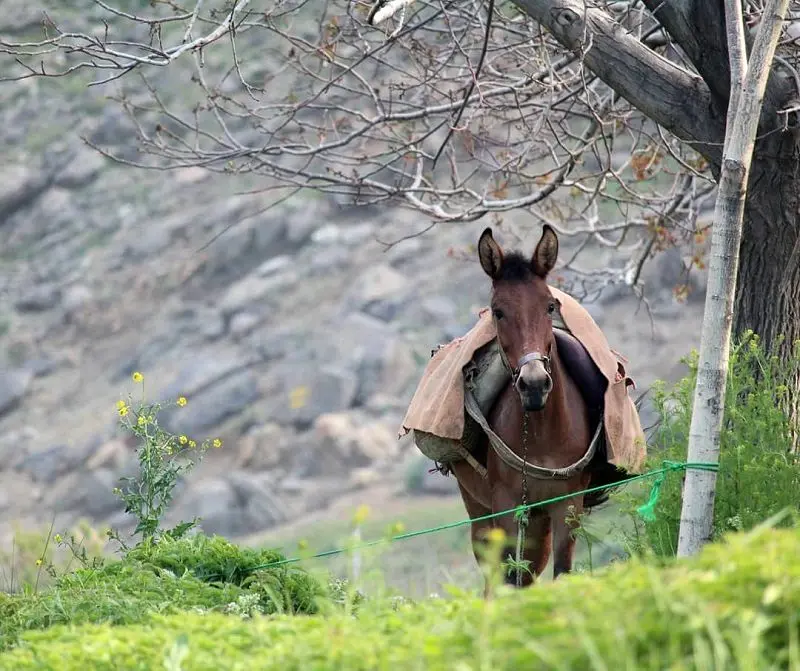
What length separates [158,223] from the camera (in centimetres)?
4994

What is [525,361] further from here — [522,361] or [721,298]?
[721,298]

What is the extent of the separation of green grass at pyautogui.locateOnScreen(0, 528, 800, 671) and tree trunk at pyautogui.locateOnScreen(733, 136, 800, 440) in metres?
3.66

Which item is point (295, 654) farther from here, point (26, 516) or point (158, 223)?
point (158, 223)

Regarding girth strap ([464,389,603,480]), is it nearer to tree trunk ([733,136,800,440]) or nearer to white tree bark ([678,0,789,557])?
tree trunk ([733,136,800,440])

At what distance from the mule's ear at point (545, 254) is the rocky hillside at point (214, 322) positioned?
2498 cm

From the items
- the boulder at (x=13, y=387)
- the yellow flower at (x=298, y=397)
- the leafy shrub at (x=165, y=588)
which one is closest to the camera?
the leafy shrub at (x=165, y=588)

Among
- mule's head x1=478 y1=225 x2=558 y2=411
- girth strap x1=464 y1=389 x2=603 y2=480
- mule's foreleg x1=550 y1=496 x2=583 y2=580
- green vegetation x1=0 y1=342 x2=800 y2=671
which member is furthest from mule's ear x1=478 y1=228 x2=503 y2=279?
green vegetation x1=0 y1=342 x2=800 y2=671

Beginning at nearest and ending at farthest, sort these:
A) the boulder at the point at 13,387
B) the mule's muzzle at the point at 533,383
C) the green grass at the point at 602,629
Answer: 1. the green grass at the point at 602,629
2. the mule's muzzle at the point at 533,383
3. the boulder at the point at 13,387

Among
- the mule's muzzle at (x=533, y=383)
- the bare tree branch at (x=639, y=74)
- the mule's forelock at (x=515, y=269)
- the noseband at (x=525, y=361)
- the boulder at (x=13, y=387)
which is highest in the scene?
the boulder at (x=13, y=387)

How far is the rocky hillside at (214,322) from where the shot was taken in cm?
3922

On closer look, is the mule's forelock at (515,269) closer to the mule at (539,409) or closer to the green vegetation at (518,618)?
the mule at (539,409)

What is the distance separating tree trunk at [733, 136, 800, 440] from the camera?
6637 mm

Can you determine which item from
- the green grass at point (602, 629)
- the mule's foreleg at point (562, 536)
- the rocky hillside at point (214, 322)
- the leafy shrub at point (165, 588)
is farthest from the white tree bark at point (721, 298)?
the rocky hillside at point (214, 322)

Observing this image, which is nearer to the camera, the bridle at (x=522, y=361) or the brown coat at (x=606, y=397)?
the bridle at (x=522, y=361)
